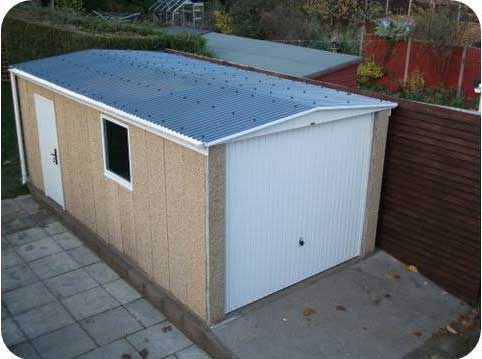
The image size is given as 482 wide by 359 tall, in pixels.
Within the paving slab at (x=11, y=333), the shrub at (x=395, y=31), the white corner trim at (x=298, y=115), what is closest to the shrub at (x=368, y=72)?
the shrub at (x=395, y=31)

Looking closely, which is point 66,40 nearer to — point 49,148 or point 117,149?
point 49,148

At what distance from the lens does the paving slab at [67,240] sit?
27.4 feet

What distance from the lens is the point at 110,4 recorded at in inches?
1224

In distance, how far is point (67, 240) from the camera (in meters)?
8.52

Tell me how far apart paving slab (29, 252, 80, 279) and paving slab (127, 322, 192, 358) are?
2.00 m

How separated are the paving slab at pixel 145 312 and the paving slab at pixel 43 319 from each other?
76 cm

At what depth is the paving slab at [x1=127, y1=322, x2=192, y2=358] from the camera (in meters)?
5.98

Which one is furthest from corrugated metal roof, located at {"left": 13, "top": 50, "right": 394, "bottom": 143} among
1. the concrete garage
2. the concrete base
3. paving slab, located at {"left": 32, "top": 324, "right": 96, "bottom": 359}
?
paving slab, located at {"left": 32, "top": 324, "right": 96, "bottom": 359}

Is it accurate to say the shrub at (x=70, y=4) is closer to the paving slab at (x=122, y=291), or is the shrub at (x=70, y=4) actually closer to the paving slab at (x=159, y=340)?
the paving slab at (x=122, y=291)

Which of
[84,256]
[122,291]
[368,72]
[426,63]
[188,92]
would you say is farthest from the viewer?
[368,72]

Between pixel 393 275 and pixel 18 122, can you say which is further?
pixel 18 122

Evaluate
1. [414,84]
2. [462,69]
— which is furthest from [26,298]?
[462,69]

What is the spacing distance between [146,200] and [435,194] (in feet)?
12.4

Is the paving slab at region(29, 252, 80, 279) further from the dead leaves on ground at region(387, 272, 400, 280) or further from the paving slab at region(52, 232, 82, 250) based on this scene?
the dead leaves on ground at region(387, 272, 400, 280)
